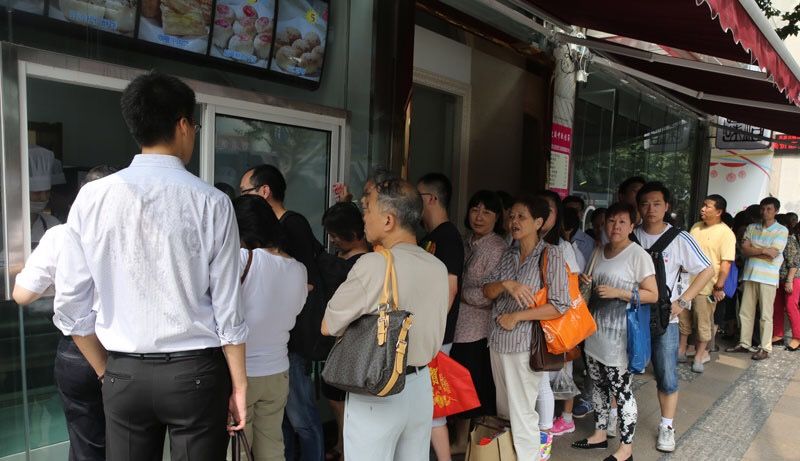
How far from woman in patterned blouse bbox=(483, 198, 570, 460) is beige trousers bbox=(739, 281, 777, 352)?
16.1 ft

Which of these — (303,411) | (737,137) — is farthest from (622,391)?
(737,137)

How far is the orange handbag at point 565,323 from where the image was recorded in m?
3.08

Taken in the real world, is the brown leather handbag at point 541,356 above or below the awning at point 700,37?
below

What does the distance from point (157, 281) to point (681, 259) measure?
3.39m

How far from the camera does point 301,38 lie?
4.00 meters

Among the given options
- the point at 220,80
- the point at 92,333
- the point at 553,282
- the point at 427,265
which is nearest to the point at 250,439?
the point at 92,333

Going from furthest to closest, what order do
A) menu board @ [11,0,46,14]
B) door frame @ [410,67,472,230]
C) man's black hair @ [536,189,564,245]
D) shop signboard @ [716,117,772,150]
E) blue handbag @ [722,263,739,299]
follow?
1. shop signboard @ [716,117,772,150]
2. blue handbag @ [722,263,739,299]
3. door frame @ [410,67,472,230]
4. man's black hair @ [536,189,564,245]
5. menu board @ [11,0,46,14]

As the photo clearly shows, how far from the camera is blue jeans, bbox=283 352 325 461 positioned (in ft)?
9.66

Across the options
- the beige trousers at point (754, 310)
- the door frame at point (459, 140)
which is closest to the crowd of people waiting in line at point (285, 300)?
the door frame at point (459, 140)

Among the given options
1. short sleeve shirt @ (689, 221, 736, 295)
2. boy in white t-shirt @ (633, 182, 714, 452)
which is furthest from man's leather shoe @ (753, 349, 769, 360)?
boy in white t-shirt @ (633, 182, 714, 452)

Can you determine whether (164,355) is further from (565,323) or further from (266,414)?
(565,323)

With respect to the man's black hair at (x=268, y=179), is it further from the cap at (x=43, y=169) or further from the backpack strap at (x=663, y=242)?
the backpack strap at (x=663, y=242)

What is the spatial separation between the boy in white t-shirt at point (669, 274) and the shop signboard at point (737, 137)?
8656 mm

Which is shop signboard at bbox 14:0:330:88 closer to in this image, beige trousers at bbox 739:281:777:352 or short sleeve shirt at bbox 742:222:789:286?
short sleeve shirt at bbox 742:222:789:286
